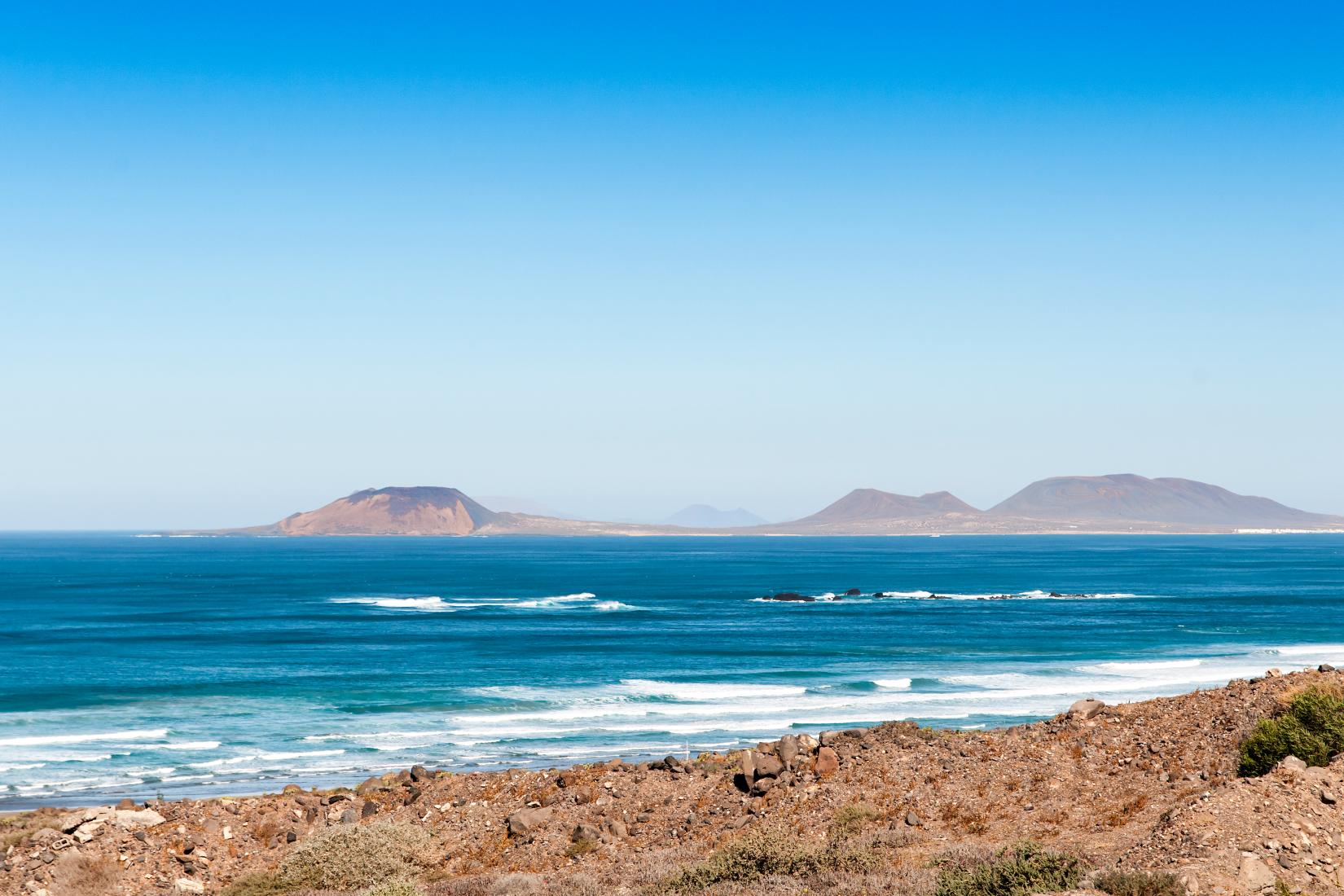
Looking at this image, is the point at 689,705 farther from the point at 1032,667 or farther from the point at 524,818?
the point at 524,818

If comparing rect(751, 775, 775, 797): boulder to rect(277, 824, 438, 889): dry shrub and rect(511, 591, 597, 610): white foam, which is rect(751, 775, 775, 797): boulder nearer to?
rect(277, 824, 438, 889): dry shrub

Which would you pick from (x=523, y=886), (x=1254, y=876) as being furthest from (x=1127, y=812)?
(x=523, y=886)

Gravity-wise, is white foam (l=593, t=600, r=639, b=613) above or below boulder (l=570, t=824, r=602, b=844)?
below

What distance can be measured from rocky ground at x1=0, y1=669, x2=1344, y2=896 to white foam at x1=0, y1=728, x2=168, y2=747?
1219 cm

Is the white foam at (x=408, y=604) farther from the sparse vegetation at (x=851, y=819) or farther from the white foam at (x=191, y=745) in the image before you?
the sparse vegetation at (x=851, y=819)

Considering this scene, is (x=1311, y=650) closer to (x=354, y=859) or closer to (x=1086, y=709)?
(x=1086, y=709)

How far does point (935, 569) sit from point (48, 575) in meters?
103

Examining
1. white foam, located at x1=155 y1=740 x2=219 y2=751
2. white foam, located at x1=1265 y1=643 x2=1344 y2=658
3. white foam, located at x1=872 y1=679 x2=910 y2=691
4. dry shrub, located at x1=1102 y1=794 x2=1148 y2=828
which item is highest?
dry shrub, located at x1=1102 y1=794 x2=1148 y2=828

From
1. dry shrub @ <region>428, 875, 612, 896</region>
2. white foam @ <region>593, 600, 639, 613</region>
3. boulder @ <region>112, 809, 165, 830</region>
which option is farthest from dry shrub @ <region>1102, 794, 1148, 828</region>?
white foam @ <region>593, 600, 639, 613</region>

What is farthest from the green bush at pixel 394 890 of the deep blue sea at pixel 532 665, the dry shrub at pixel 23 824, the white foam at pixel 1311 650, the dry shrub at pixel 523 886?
the white foam at pixel 1311 650

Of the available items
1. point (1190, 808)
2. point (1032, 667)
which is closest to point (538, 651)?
point (1032, 667)

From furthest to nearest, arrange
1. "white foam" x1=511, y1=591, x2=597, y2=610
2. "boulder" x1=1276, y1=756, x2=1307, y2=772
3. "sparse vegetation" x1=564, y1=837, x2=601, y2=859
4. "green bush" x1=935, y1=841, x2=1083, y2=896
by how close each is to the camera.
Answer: "white foam" x1=511, y1=591, x2=597, y2=610 < "sparse vegetation" x1=564, y1=837, x2=601, y2=859 < "boulder" x1=1276, y1=756, x2=1307, y2=772 < "green bush" x1=935, y1=841, x2=1083, y2=896

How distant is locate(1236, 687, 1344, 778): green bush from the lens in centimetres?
1528

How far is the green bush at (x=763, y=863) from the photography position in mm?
13109
